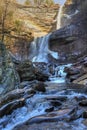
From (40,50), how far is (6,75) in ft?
80.6

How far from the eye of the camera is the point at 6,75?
48.4 ft

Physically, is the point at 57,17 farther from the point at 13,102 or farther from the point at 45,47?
the point at 13,102

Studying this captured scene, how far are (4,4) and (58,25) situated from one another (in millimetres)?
12955

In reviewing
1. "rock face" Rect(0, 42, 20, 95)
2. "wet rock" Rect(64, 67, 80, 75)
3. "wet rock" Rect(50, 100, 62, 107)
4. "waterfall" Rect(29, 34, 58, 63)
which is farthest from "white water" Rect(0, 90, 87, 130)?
"waterfall" Rect(29, 34, 58, 63)

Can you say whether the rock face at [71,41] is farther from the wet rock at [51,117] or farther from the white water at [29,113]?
the wet rock at [51,117]

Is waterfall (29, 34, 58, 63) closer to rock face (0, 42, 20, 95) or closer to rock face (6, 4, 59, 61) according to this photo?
rock face (6, 4, 59, 61)

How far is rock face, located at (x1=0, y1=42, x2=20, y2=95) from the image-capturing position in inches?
557

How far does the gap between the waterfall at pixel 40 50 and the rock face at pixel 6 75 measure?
830 inches

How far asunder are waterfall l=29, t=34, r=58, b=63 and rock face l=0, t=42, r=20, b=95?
69.2ft

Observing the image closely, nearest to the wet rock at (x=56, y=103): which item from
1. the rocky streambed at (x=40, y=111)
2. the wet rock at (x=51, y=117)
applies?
the rocky streambed at (x=40, y=111)

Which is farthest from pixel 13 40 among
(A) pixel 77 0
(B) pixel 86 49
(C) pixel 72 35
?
(A) pixel 77 0

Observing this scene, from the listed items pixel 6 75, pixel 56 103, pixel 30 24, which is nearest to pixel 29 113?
pixel 56 103

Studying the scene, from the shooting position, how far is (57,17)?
5697 centimetres

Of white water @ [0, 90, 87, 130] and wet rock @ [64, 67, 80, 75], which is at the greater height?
white water @ [0, 90, 87, 130]
